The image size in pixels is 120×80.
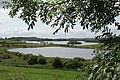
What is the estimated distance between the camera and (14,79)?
6.73 metres

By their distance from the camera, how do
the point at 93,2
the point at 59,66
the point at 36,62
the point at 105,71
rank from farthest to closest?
1. the point at 36,62
2. the point at 59,66
3. the point at 93,2
4. the point at 105,71

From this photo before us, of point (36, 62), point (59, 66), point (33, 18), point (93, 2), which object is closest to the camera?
point (93, 2)

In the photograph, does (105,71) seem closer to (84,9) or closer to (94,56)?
(94,56)

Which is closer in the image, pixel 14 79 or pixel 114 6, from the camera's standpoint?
pixel 114 6

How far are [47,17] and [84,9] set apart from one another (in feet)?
2.09

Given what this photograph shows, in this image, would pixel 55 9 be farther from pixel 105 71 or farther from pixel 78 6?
pixel 105 71

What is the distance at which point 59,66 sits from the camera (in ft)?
202

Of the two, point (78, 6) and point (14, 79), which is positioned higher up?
point (78, 6)

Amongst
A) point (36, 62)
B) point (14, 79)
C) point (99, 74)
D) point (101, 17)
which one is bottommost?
point (36, 62)

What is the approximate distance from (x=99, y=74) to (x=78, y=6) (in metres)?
1.22

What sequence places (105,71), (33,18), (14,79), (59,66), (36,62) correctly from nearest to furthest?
1. (105,71)
2. (33,18)
3. (14,79)
4. (59,66)
5. (36,62)

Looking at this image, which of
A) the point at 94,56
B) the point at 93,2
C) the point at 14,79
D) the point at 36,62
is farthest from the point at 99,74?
the point at 36,62

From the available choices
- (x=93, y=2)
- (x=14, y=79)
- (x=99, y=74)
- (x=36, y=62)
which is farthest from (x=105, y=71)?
(x=36, y=62)

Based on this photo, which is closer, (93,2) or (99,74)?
(99,74)
